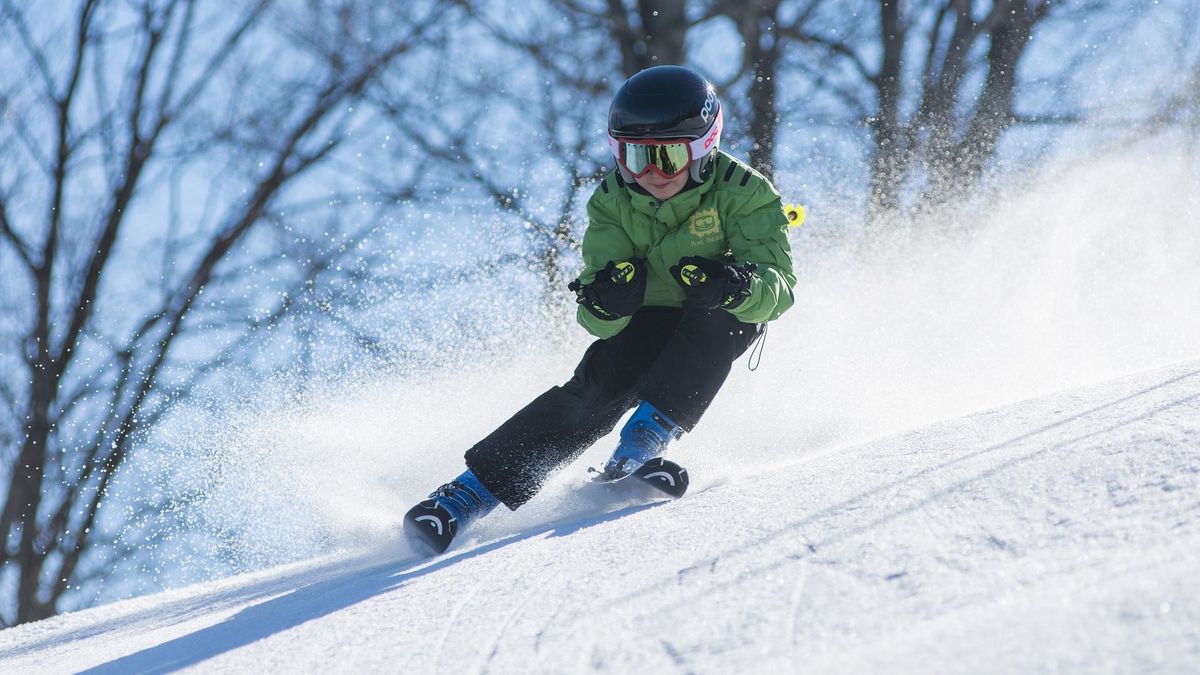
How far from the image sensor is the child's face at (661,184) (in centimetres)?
328

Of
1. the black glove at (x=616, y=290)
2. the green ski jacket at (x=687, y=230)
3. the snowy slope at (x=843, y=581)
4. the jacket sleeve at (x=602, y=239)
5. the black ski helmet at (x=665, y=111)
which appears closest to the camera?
the snowy slope at (x=843, y=581)

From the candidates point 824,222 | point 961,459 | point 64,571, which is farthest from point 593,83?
point 961,459

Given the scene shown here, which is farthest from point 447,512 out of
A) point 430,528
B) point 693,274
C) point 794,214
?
point 794,214

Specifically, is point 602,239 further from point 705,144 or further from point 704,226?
point 705,144

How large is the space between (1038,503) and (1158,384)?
44.9 inches

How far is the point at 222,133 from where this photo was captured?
12.3 meters

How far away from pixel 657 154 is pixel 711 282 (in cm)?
50

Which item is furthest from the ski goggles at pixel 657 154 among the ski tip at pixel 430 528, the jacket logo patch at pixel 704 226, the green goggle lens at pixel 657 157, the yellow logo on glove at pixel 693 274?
the ski tip at pixel 430 528

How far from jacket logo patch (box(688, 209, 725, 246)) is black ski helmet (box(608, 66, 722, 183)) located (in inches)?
4.2

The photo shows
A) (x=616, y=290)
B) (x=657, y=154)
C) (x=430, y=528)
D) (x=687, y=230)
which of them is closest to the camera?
(x=430, y=528)

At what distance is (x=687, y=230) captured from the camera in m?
Answer: 3.36

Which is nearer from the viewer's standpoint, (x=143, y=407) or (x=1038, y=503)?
(x=1038, y=503)

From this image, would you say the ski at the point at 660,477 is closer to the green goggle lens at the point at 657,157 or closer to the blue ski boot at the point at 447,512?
the blue ski boot at the point at 447,512

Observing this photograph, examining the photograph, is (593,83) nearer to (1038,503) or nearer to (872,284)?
(872,284)
